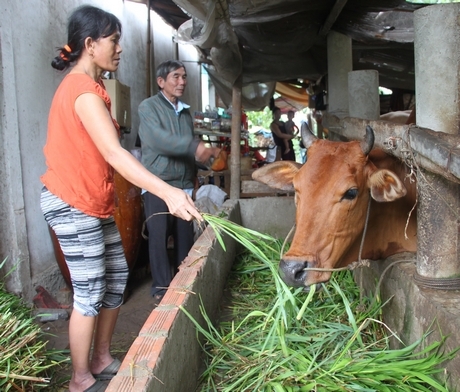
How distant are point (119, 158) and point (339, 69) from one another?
456cm

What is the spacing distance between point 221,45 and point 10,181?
2.51 m

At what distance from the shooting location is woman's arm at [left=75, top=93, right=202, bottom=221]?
2.09 meters

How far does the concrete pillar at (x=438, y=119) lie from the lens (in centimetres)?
234

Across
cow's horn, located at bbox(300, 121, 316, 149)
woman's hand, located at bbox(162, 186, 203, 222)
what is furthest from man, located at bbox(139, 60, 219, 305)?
woman's hand, located at bbox(162, 186, 203, 222)

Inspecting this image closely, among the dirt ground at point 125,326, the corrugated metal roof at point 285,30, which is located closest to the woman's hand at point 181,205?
the dirt ground at point 125,326

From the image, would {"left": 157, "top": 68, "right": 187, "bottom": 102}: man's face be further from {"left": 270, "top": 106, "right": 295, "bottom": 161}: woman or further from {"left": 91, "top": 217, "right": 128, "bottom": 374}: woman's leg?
{"left": 270, "top": 106, "right": 295, "bottom": 161}: woman

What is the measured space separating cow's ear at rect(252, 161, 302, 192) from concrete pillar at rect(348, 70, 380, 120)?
1848 mm

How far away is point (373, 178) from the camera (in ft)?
9.03

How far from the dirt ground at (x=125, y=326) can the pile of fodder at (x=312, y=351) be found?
0.94 m

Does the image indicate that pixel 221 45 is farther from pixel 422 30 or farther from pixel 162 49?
pixel 162 49

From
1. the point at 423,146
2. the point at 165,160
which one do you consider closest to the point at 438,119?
the point at 423,146

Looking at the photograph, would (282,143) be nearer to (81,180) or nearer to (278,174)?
(278,174)

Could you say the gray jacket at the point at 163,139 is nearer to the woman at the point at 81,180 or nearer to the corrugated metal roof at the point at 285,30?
the corrugated metal roof at the point at 285,30

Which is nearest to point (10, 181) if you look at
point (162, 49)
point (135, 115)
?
point (135, 115)
